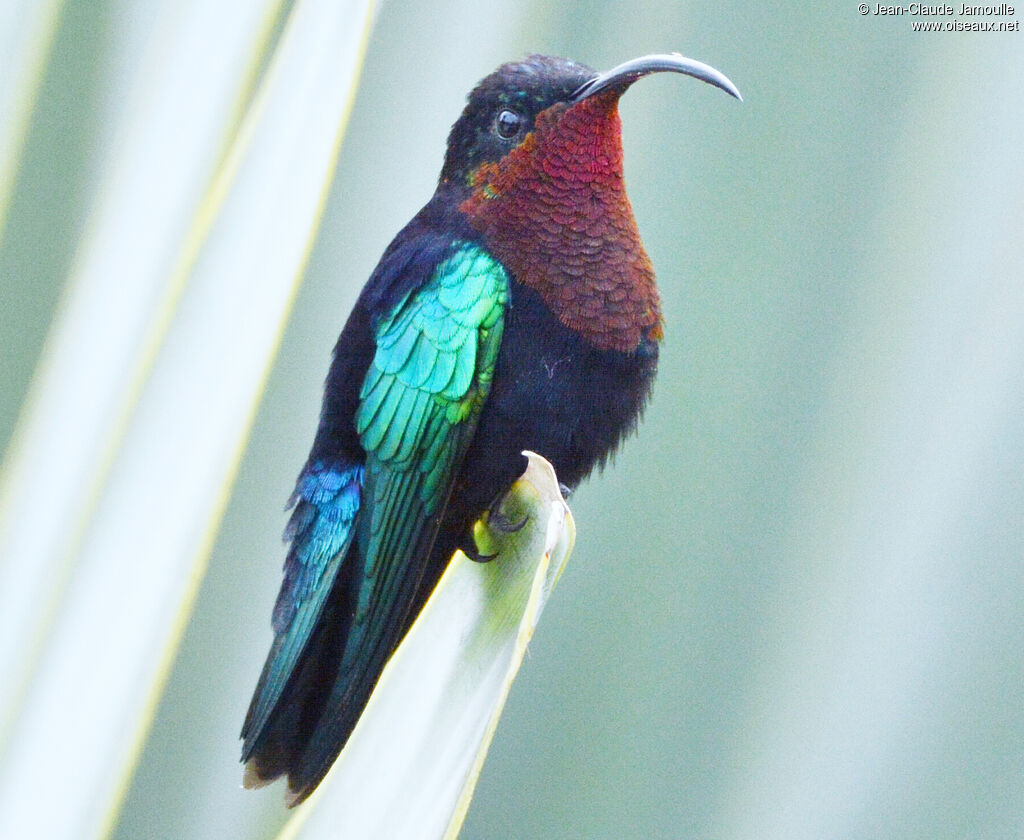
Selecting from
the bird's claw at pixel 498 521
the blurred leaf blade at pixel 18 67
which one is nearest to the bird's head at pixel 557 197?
the bird's claw at pixel 498 521

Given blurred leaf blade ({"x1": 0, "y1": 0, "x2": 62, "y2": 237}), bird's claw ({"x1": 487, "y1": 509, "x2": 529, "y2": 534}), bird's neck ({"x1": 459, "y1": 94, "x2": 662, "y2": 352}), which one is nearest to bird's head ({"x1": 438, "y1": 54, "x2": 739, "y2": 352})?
bird's neck ({"x1": 459, "y1": 94, "x2": 662, "y2": 352})

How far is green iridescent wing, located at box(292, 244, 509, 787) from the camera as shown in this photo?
0.64 metres

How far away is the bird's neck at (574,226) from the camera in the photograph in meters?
0.68

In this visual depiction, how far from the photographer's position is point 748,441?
0.58 m

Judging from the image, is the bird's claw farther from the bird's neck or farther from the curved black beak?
the curved black beak

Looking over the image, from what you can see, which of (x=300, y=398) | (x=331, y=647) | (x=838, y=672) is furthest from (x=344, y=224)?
(x=838, y=672)

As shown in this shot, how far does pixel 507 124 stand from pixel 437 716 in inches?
18.3

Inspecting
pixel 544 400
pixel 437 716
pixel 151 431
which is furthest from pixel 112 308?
pixel 544 400

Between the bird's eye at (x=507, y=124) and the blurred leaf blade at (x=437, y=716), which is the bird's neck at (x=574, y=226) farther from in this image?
the blurred leaf blade at (x=437, y=716)

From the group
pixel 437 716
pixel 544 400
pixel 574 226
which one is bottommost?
pixel 437 716

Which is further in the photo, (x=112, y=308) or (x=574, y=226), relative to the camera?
(x=574, y=226)

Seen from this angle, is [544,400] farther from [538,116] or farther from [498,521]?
[538,116]

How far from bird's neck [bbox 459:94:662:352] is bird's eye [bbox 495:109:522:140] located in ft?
0.04

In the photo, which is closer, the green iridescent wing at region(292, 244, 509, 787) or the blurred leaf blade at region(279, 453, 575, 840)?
the blurred leaf blade at region(279, 453, 575, 840)
